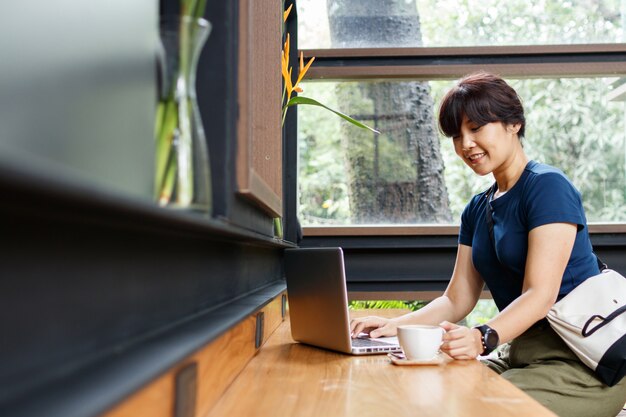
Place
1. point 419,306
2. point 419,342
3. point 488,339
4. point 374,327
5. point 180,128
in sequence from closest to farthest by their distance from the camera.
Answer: point 180,128, point 419,342, point 488,339, point 374,327, point 419,306

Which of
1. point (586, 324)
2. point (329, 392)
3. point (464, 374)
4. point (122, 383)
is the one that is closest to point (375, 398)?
point (329, 392)

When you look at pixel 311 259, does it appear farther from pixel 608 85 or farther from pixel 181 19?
pixel 608 85

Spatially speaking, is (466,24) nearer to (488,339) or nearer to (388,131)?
(388,131)

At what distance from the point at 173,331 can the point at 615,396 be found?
1.24 meters

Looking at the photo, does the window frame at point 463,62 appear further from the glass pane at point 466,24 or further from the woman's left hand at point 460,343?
the woman's left hand at point 460,343

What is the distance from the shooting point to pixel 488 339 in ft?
5.35

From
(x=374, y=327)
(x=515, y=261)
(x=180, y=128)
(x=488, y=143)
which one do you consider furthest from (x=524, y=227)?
(x=180, y=128)

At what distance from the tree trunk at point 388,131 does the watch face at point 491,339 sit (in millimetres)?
1882

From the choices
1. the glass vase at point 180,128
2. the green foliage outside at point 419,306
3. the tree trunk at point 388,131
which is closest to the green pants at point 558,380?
the glass vase at point 180,128

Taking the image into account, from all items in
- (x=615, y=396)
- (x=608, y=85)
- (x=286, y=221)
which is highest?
(x=608, y=85)

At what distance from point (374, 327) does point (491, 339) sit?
306 millimetres

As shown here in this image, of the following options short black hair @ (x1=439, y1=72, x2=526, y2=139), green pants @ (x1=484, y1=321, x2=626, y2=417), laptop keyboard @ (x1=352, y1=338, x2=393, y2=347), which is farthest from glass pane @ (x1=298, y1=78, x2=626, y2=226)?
laptop keyboard @ (x1=352, y1=338, x2=393, y2=347)

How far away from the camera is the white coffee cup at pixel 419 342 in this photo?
4.63 ft

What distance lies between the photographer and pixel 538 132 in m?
3.52
